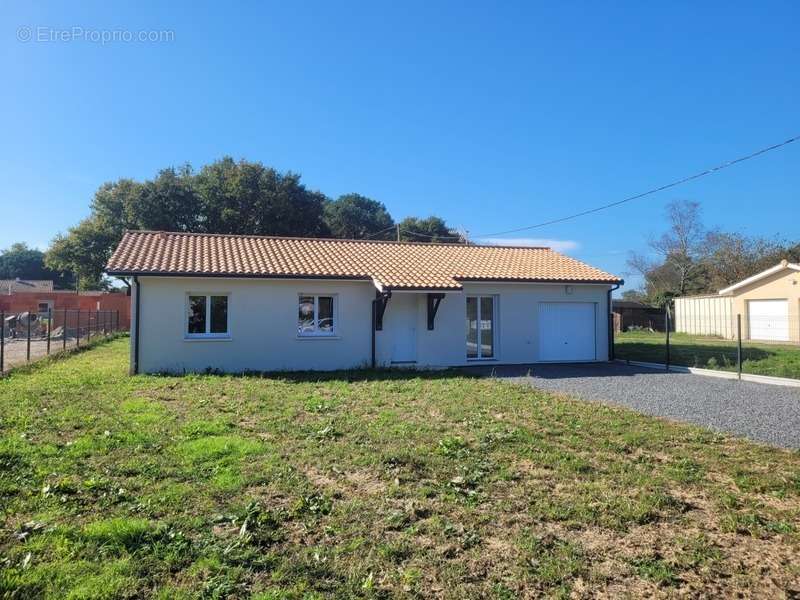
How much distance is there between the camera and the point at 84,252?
38.9 metres

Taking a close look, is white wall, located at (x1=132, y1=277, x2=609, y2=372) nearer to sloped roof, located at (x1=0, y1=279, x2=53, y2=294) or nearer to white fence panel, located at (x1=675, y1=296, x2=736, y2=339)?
white fence panel, located at (x1=675, y1=296, x2=736, y2=339)

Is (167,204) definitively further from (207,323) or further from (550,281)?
(550,281)

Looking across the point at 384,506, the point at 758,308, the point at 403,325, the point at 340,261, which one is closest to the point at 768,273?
the point at 758,308

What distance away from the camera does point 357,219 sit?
5684 cm

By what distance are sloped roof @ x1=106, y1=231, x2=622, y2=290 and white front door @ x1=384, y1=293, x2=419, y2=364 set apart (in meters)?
0.76

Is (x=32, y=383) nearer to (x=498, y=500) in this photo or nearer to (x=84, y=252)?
(x=498, y=500)

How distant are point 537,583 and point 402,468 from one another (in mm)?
2451

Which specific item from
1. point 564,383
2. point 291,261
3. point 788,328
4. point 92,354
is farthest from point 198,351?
point 788,328

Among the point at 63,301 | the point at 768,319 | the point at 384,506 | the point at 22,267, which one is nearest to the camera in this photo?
the point at 384,506

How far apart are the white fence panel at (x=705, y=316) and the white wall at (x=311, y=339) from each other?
18142mm

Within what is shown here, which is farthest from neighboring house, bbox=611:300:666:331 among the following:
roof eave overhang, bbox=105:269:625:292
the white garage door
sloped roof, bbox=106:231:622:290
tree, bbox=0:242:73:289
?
tree, bbox=0:242:73:289

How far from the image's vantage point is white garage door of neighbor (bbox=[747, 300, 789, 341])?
25.4 m

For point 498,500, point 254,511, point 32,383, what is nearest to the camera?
point 254,511

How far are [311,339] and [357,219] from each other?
42.9 m
